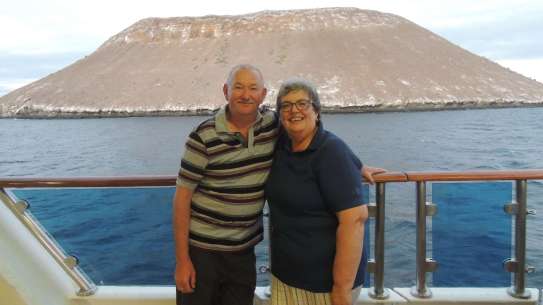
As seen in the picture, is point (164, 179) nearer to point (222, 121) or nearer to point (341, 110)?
point (222, 121)

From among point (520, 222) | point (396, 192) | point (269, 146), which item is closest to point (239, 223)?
point (269, 146)

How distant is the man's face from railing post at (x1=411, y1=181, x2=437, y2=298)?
1.15 meters

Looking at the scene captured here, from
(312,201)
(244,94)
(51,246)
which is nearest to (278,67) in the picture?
(51,246)

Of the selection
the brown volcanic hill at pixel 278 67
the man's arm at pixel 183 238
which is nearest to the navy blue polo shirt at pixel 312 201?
the man's arm at pixel 183 238

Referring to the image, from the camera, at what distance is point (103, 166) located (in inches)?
1205

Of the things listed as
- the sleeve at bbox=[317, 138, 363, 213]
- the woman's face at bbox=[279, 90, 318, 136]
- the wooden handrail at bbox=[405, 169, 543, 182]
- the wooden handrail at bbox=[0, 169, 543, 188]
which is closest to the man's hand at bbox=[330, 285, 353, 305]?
the sleeve at bbox=[317, 138, 363, 213]

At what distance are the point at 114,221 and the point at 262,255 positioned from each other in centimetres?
85

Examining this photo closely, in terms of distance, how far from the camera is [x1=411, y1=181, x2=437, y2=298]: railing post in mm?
2697

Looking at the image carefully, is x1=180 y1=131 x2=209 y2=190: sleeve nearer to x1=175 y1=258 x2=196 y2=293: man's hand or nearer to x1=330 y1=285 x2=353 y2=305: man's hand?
x1=175 y1=258 x2=196 y2=293: man's hand

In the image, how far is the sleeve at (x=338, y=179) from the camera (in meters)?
1.79

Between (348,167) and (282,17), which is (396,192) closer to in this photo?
(348,167)

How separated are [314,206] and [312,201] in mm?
20

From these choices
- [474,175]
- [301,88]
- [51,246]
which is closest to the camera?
[301,88]

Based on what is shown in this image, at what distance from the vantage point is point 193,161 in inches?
Result: 79.2
